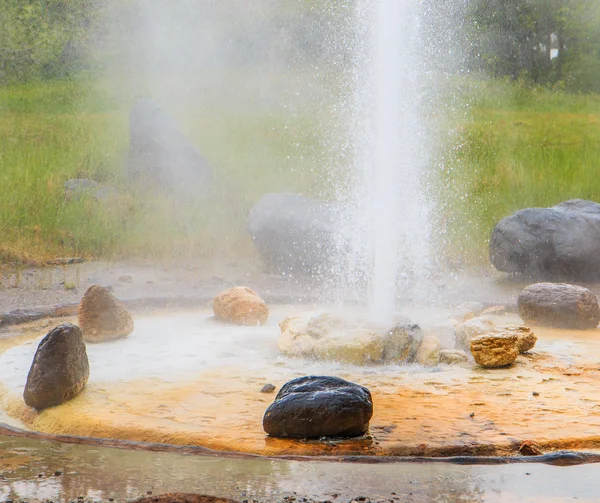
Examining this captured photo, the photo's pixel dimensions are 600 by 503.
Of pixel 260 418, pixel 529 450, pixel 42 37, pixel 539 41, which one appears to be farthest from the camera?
pixel 539 41

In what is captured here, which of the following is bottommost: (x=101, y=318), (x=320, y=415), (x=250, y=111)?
(x=101, y=318)

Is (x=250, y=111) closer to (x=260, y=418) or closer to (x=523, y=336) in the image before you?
(x=523, y=336)

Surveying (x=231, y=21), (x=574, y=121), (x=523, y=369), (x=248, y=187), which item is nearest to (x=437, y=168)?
(x=248, y=187)

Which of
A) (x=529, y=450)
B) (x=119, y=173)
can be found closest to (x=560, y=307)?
(x=529, y=450)

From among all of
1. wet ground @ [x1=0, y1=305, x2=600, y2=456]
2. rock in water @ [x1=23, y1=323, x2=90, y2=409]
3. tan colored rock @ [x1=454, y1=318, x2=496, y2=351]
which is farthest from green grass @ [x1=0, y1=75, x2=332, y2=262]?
rock in water @ [x1=23, y1=323, x2=90, y2=409]

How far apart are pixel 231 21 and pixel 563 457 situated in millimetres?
19342

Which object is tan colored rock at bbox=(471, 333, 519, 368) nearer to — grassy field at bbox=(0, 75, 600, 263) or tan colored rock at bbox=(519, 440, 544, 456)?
tan colored rock at bbox=(519, 440, 544, 456)

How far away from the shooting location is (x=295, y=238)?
8.15 m

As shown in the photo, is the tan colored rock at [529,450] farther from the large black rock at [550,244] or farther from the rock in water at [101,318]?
the large black rock at [550,244]

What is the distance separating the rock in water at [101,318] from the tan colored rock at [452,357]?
5.98 ft

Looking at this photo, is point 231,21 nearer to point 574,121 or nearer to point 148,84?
point 148,84

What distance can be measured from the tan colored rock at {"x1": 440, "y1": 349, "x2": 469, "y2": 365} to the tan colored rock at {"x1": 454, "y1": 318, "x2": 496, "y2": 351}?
6.5 inches

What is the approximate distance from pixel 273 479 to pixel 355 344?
1727mm

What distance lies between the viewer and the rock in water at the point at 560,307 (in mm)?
5742
